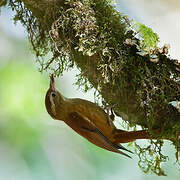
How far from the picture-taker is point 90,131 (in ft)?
7.06

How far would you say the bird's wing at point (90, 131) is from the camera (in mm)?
2104

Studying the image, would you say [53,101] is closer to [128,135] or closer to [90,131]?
[90,131]

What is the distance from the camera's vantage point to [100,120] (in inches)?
83.9

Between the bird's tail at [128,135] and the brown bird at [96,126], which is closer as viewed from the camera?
the bird's tail at [128,135]

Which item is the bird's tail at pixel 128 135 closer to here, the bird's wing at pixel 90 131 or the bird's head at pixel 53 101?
the bird's wing at pixel 90 131

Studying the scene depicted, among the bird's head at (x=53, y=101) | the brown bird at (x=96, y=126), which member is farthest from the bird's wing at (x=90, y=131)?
the bird's head at (x=53, y=101)

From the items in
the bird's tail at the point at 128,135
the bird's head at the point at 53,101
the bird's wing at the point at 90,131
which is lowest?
the bird's wing at the point at 90,131

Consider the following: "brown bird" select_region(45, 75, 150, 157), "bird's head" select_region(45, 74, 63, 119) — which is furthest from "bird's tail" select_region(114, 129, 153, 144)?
"bird's head" select_region(45, 74, 63, 119)

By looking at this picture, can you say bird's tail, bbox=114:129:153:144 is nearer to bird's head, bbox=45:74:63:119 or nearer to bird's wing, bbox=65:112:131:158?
bird's wing, bbox=65:112:131:158

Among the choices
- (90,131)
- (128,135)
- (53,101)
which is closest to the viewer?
(128,135)

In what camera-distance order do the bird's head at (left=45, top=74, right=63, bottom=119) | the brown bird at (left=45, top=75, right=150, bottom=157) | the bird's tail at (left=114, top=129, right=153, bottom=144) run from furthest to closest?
the bird's head at (left=45, top=74, right=63, bottom=119)
the brown bird at (left=45, top=75, right=150, bottom=157)
the bird's tail at (left=114, top=129, right=153, bottom=144)

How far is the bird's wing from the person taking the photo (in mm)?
2104

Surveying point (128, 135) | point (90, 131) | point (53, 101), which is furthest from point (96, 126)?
point (53, 101)

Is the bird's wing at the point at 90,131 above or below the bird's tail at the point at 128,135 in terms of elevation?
below
